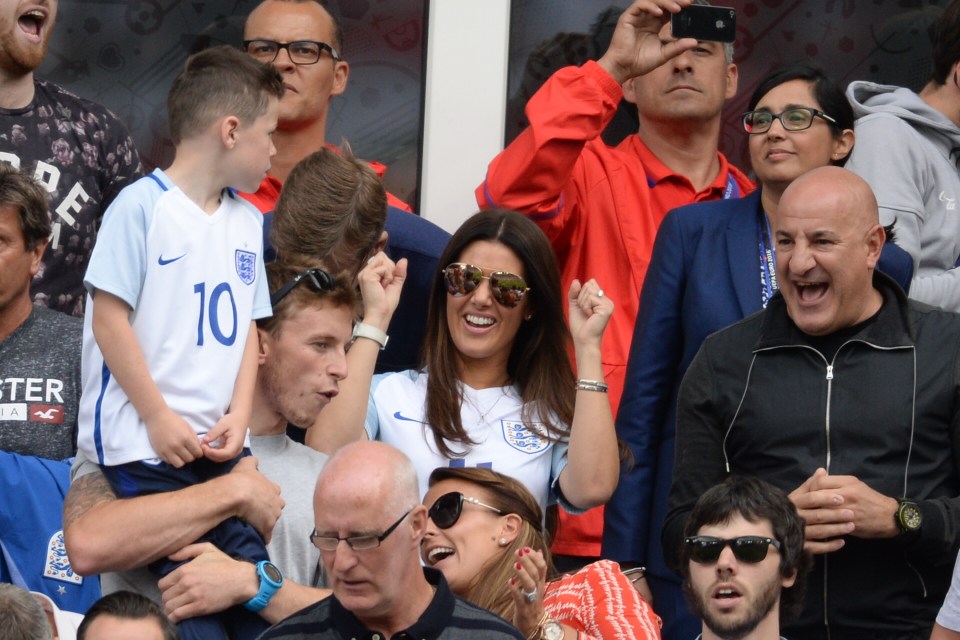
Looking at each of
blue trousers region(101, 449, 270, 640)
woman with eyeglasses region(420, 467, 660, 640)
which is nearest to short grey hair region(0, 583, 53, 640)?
blue trousers region(101, 449, 270, 640)

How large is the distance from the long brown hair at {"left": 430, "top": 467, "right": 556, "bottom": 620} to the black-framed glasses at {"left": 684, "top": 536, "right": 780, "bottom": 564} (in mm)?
451

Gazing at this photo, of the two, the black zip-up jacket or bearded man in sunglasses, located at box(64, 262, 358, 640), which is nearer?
bearded man in sunglasses, located at box(64, 262, 358, 640)

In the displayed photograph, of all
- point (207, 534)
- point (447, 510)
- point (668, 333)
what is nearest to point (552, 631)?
point (447, 510)

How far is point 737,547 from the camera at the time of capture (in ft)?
14.2

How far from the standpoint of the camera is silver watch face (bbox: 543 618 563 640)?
14.2 ft

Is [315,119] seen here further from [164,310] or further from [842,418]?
[842,418]

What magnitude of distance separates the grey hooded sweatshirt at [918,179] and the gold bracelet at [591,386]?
1165mm

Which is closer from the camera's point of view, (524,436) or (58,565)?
(58,565)

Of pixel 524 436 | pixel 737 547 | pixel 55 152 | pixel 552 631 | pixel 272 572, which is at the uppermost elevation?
pixel 55 152

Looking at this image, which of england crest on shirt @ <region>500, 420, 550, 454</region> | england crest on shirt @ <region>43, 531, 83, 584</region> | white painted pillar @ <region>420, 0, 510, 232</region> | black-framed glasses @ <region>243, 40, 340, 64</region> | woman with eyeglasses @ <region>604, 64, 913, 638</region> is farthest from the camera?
white painted pillar @ <region>420, 0, 510, 232</region>

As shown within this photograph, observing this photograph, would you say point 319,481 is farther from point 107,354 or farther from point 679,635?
point 679,635

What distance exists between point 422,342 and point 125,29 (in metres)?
1.97

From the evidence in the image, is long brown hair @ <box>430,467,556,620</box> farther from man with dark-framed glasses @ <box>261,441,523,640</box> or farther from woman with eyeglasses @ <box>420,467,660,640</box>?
man with dark-framed glasses @ <box>261,441,523,640</box>

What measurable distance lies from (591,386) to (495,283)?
18.3 inches
